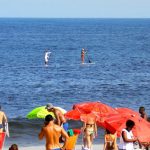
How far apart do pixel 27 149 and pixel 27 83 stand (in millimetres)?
25931

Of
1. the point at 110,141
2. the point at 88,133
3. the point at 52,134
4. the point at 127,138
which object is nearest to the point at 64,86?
the point at 88,133

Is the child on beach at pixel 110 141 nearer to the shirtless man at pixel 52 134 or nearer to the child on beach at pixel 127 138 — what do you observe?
the child on beach at pixel 127 138

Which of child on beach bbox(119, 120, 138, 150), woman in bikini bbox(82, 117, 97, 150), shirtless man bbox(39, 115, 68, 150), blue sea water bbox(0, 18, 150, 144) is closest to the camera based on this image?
shirtless man bbox(39, 115, 68, 150)

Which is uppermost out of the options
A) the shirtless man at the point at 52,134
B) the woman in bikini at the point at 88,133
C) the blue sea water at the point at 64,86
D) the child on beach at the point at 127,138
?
the shirtless man at the point at 52,134

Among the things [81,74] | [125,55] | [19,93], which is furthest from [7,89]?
[125,55]

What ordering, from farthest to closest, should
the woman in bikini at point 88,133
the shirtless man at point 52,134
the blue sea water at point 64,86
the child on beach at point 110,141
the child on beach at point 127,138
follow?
the blue sea water at point 64,86 < the woman in bikini at point 88,133 < the child on beach at point 110,141 < the child on beach at point 127,138 < the shirtless man at point 52,134

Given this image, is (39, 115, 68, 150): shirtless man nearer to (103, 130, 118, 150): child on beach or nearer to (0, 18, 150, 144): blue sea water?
(103, 130, 118, 150): child on beach

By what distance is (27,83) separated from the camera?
149ft

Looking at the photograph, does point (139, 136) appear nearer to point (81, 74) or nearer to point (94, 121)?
point (94, 121)

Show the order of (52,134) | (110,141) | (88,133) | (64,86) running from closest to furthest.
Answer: (52,134)
(110,141)
(88,133)
(64,86)

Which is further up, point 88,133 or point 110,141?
point 110,141

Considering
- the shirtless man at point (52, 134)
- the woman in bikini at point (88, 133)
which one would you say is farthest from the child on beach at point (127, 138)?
the woman in bikini at point (88, 133)

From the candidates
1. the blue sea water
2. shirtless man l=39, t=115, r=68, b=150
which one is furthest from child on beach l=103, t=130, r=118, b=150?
the blue sea water

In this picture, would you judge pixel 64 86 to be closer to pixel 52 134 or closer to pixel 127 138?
pixel 127 138
